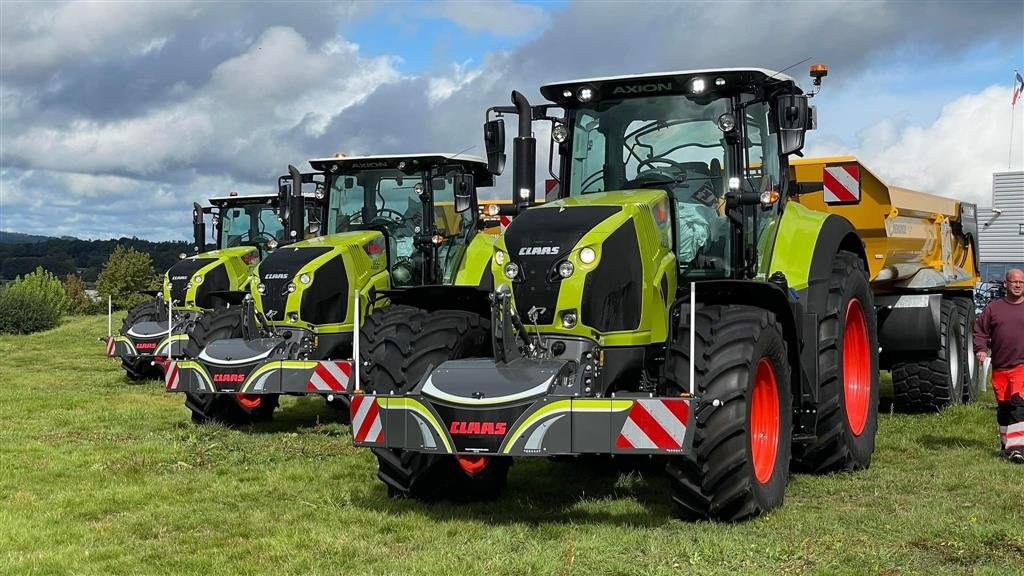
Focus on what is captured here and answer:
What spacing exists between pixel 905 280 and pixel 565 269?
7444 mm

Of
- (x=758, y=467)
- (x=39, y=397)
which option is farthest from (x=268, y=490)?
(x=39, y=397)

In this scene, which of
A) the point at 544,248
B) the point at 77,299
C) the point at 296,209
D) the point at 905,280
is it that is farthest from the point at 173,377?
the point at 77,299

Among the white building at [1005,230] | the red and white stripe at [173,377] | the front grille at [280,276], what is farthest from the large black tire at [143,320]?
the white building at [1005,230]

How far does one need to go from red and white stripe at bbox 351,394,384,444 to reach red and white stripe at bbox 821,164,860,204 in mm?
7005

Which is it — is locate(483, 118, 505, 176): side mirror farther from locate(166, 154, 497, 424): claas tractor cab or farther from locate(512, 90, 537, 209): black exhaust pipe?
locate(166, 154, 497, 424): claas tractor cab

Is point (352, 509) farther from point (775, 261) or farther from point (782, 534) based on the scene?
point (775, 261)

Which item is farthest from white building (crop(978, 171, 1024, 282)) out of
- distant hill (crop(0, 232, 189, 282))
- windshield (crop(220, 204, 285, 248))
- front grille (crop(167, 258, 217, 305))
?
distant hill (crop(0, 232, 189, 282))

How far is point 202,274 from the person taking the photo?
55.5ft

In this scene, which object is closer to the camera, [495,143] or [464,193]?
[495,143]

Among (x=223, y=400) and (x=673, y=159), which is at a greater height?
(x=673, y=159)

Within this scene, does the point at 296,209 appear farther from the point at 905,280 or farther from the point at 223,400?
the point at 905,280

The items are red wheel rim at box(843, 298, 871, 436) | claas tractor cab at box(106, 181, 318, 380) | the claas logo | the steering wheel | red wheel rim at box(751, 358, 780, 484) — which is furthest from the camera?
claas tractor cab at box(106, 181, 318, 380)

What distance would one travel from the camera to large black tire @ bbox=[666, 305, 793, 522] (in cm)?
606

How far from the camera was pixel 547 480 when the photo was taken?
316 inches
